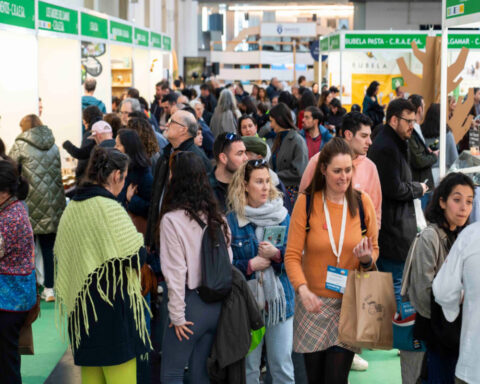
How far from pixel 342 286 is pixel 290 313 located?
500 millimetres

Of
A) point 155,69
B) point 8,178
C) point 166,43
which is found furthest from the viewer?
point 166,43

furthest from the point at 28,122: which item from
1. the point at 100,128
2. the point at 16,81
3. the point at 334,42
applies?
the point at 334,42

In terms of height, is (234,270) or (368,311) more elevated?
(234,270)

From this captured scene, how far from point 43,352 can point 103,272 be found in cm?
218

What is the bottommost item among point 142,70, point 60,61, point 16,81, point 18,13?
point 16,81

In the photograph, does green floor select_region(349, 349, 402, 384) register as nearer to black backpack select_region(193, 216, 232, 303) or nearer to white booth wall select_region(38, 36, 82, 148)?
black backpack select_region(193, 216, 232, 303)

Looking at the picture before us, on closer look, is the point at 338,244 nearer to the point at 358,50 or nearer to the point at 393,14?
the point at 358,50

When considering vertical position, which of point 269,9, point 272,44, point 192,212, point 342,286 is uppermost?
point 269,9

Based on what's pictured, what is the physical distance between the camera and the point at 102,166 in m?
3.14

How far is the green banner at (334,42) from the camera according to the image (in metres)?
12.5

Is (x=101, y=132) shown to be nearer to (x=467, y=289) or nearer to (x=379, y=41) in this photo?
(x=467, y=289)

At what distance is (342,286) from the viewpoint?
121 inches

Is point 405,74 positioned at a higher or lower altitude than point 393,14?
lower

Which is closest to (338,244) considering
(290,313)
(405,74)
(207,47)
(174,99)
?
(290,313)
